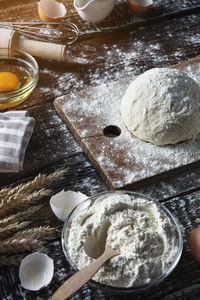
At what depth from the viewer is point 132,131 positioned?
1.55 metres

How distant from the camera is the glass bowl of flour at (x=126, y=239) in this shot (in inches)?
40.8

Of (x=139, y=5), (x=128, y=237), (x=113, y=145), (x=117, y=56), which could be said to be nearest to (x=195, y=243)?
(x=128, y=237)

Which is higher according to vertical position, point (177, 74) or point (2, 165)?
point (177, 74)

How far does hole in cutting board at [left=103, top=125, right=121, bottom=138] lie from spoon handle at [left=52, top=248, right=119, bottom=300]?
2.14 feet

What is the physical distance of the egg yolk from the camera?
1.71 metres

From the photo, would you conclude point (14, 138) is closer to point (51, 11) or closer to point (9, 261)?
point (9, 261)

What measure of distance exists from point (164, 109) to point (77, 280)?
0.72 m

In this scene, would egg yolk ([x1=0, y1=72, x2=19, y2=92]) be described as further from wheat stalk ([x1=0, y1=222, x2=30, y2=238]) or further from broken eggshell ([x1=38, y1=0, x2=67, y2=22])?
wheat stalk ([x1=0, y1=222, x2=30, y2=238])

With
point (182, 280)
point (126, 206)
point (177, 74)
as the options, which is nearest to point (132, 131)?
point (177, 74)

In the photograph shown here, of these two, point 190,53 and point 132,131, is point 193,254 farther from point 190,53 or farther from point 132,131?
point 190,53

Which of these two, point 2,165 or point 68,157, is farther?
point 68,157

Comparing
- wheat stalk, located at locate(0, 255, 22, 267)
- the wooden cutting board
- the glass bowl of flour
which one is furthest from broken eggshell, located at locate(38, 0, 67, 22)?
wheat stalk, located at locate(0, 255, 22, 267)

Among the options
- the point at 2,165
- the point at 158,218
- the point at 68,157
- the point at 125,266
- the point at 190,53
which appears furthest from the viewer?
the point at 190,53

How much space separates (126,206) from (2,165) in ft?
1.59
